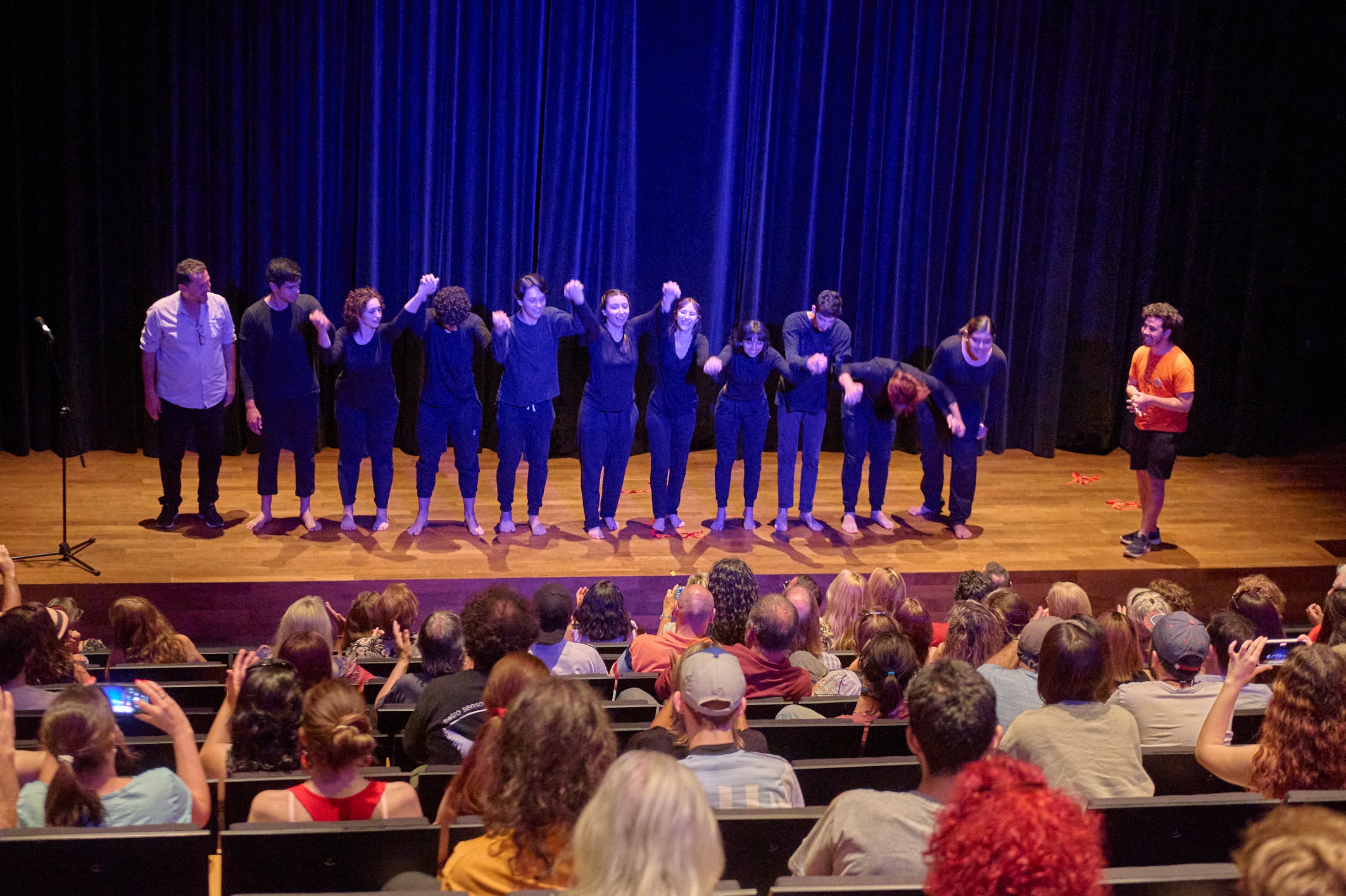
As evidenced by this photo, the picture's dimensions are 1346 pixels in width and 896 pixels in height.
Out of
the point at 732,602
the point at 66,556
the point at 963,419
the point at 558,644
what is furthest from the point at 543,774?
the point at 963,419

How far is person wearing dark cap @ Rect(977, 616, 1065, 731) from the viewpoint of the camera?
341cm

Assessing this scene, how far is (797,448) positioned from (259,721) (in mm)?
4340

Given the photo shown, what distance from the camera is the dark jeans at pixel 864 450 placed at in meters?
6.75

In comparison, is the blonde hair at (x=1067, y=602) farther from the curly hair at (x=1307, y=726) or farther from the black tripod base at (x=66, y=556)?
the black tripod base at (x=66, y=556)

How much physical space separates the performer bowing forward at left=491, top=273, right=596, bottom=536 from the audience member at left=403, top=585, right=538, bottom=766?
9.43 ft

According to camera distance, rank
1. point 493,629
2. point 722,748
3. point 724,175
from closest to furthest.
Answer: point 722,748, point 493,629, point 724,175

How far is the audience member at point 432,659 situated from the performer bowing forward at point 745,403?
9.38 feet

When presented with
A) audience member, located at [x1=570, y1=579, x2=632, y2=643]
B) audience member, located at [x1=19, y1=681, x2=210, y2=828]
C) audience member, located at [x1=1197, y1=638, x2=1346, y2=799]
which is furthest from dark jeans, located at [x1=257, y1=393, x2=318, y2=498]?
audience member, located at [x1=1197, y1=638, x2=1346, y2=799]

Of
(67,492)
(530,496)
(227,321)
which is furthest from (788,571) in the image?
(67,492)

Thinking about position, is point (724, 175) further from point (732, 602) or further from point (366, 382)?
point (732, 602)

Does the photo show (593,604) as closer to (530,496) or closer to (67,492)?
(530,496)

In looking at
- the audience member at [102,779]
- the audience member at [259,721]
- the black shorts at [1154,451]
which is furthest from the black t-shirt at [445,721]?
the black shorts at [1154,451]

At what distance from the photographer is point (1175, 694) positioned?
11.2 feet

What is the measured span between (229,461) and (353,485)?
1.75m
